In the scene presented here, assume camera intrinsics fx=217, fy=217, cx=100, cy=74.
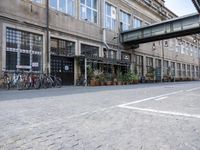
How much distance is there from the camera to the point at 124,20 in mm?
27484

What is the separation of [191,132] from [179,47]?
43.3 m

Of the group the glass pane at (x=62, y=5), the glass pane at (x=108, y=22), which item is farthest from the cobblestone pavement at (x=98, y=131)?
the glass pane at (x=108, y=22)

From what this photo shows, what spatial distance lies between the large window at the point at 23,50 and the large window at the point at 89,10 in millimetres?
6093

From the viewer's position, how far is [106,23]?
79.0 feet

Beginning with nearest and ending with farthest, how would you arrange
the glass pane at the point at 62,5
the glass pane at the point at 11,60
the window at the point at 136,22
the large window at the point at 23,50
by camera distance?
1. the glass pane at the point at 11,60
2. the large window at the point at 23,50
3. the glass pane at the point at 62,5
4. the window at the point at 136,22

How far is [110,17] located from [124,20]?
10.8 ft

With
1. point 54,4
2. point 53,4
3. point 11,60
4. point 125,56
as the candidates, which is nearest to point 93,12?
point 54,4

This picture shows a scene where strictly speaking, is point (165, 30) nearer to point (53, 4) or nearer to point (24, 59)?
point (53, 4)

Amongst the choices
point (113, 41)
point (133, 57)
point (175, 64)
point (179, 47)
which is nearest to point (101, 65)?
point (113, 41)

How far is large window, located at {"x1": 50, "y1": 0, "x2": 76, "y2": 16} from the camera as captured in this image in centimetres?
1795

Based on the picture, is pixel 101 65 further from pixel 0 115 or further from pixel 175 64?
pixel 175 64

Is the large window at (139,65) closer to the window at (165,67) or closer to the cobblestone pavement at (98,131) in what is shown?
the window at (165,67)

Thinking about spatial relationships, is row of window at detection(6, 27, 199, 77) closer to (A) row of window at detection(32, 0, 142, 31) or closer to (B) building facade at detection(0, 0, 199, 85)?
(B) building facade at detection(0, 0, 199, 85)

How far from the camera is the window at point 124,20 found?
26.7 metres
